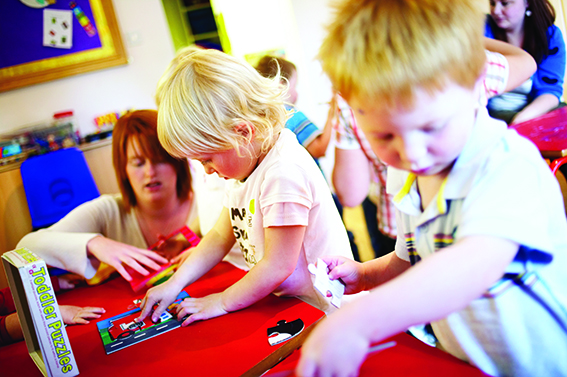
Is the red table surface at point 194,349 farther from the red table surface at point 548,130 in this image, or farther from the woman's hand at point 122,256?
the red table surface at point 548,130

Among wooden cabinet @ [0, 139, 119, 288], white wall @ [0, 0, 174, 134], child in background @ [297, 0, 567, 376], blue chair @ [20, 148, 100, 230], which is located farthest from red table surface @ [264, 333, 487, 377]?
white wall @ [0, 0, 174, 134]

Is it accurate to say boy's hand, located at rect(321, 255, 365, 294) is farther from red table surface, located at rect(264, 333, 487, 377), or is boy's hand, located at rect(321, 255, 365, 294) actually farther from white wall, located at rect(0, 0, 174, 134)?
white wall, located at rect(0, 0, 174, 134)

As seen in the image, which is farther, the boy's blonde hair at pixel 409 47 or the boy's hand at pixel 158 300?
the boy's hand at pixel 158 300

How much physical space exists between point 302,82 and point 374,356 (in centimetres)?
378

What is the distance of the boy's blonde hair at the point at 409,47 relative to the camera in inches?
18.3

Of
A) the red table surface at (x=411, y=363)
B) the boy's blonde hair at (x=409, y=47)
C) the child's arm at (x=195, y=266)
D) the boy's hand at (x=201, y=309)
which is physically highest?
the boy's blonde hair at (x=409, y=47)

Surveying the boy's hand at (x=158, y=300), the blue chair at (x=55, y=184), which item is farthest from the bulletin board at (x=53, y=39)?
the boy's hand at (x=158, y=300)

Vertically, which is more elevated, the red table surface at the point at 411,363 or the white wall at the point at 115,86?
the white wall at the point at 115,86

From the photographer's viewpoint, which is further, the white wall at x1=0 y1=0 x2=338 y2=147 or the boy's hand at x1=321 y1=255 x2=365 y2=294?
the white wall at x1=0 y1=0 x2=338 y2=147

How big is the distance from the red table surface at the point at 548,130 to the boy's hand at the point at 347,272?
2.77 feet

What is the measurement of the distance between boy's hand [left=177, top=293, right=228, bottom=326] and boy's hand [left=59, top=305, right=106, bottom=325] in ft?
0.89

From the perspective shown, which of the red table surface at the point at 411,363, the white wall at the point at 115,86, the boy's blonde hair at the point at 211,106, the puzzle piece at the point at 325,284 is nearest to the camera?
the red table surface at the point at 411,363

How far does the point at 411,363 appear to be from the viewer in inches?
23.8

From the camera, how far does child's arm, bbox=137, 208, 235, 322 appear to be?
1026mm
